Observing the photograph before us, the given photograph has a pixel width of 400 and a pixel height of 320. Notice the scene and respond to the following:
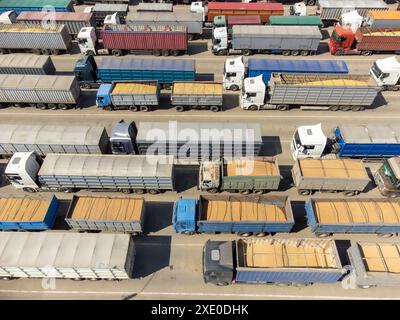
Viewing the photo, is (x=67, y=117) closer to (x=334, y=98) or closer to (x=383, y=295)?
(x=334, y=98)

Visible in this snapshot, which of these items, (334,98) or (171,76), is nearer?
(334,98)

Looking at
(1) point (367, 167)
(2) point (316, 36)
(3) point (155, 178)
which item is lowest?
(3) point (155, 178)

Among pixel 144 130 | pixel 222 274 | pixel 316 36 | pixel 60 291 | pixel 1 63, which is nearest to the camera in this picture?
pixel 222 274

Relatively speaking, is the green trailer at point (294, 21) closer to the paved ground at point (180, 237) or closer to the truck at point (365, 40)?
the truck at point (365, 40)

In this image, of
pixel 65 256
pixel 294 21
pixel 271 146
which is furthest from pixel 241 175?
pixel 294 21

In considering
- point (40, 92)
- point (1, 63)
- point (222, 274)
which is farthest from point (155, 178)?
point (1, 63)

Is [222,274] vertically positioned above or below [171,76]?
below

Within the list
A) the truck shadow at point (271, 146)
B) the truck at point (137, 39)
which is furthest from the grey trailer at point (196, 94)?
the truck at point (137, 39)
